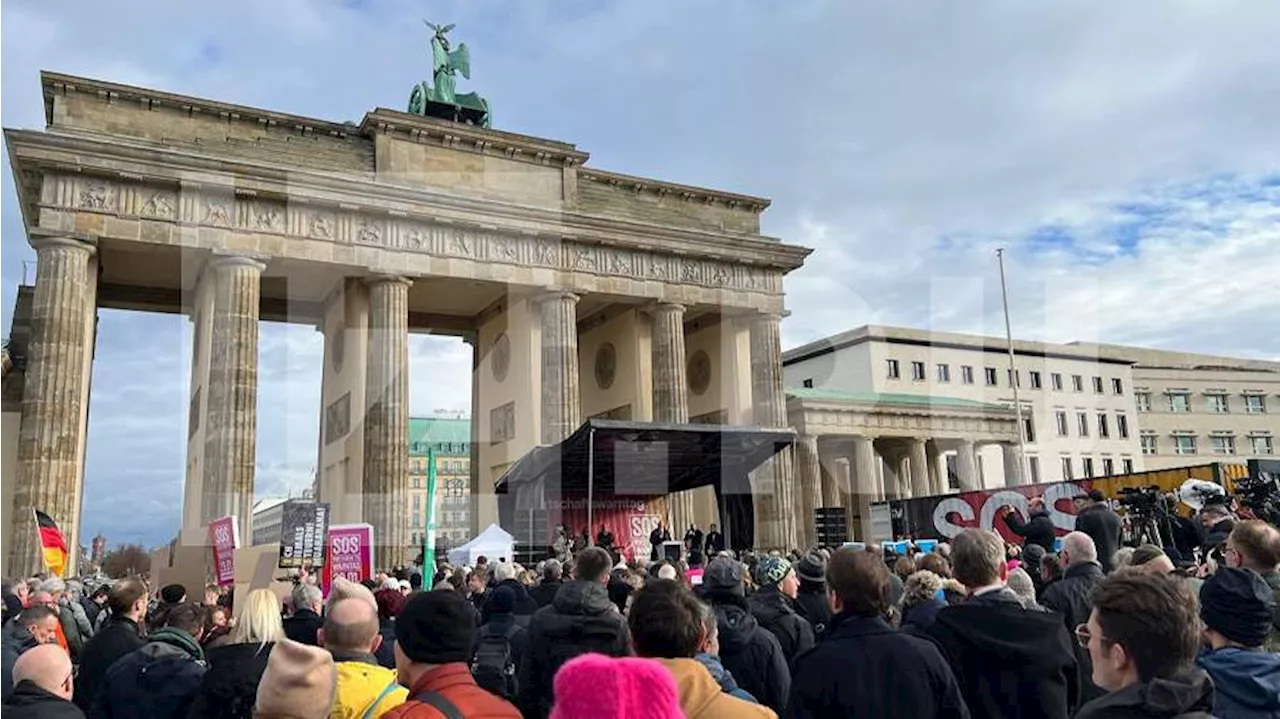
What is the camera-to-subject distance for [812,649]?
3508 millimetres

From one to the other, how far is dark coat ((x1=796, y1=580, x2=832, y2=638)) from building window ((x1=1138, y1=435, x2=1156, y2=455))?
73.6 meters

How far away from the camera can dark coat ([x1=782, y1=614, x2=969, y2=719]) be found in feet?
10.9

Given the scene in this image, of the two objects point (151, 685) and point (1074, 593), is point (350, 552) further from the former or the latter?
point (1074, 593)

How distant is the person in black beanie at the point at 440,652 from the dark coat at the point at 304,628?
3.30 metres

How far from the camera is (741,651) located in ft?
15.7

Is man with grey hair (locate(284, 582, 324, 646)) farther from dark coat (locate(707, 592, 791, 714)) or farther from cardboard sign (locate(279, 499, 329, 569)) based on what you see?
cardboard sign (locate(279, 499, 329, 569))

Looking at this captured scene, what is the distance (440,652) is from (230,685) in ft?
4.31

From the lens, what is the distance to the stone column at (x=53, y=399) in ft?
74.8

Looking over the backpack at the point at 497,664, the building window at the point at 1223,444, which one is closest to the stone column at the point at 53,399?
the backpack at the point at 497,664

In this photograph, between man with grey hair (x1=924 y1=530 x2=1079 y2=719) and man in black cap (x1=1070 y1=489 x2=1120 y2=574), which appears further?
man in black cap (x1=1070 y1=489 x2=1120 y2=574)

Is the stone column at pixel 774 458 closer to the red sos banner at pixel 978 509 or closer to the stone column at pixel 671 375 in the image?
the stone column at pixel 671 375

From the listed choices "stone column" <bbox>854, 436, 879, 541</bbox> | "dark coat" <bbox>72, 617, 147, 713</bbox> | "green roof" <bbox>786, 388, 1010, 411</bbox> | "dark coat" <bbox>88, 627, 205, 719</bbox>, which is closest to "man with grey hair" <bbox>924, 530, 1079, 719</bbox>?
"dark coat" <bbox>88, 627, 205, 719</bbox>

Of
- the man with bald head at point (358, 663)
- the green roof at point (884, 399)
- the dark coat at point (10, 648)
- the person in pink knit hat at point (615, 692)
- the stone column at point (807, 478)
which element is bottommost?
the dark coat at point (10, 648)

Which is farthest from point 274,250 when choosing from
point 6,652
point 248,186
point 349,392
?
point 6,652
